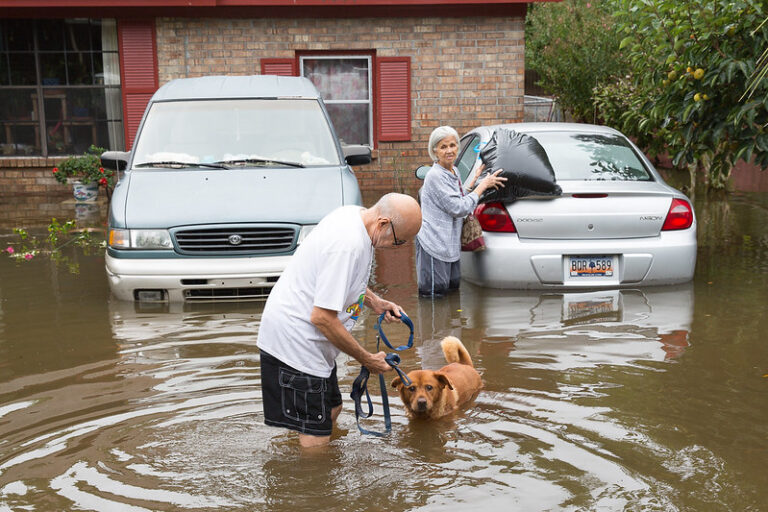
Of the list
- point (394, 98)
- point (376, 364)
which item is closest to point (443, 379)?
point (376, 364)

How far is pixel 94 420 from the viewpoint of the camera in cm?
507

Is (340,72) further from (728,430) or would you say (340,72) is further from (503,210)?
(728,430)

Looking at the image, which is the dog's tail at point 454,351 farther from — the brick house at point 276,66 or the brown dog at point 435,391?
the brick house at point 276,66

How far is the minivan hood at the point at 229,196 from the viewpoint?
722 cm

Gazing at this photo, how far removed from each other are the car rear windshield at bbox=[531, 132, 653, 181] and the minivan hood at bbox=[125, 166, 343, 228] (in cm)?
209

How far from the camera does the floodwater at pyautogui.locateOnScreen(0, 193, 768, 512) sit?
4.11 meters

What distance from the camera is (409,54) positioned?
1551cm

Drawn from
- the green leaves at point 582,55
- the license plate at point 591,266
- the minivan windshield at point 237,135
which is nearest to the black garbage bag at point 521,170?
the license plate at point 591,266

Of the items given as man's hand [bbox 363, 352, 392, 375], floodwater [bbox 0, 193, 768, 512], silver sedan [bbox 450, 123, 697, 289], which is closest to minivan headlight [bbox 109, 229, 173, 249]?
floodwater [bbox 0, 193, 768, 512]

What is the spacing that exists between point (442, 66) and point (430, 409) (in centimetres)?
1154

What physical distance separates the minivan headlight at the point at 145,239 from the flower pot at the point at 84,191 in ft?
25.3

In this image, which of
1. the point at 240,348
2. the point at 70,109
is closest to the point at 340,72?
the point at 70,109

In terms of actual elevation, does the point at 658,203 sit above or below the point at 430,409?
above

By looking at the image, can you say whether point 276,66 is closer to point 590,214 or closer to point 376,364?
point 590,214
